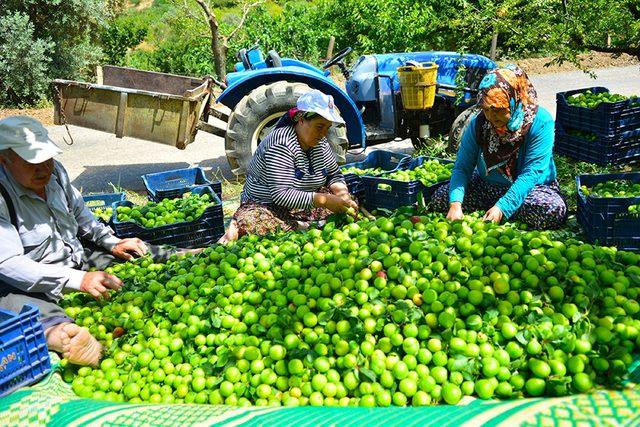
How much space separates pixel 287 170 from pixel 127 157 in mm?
6864

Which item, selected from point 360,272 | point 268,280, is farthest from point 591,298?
point 268,280

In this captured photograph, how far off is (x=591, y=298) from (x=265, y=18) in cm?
1689

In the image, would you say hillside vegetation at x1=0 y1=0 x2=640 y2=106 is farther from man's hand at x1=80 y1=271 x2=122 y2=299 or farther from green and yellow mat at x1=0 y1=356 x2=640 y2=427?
green and yellow mat at x1=0 y1=356 x2=640 y2=427

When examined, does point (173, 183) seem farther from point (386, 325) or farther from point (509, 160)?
point (386, 325)

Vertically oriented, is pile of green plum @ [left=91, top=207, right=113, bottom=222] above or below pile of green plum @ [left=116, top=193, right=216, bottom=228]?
below

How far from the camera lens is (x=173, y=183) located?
6777 mm

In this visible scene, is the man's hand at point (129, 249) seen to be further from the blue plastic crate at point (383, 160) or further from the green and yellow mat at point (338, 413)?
the blue plastic crate at point (383, 160)

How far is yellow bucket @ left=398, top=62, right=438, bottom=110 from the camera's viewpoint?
25.7 ft

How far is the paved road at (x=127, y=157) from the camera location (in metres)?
9.52

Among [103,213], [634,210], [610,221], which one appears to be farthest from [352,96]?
[634,210]

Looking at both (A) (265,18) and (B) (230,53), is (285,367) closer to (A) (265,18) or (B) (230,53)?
(B) (230,53)

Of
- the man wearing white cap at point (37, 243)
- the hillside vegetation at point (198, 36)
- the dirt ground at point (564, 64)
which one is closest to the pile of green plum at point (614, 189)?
the man wearing white cap at point (37, 243)

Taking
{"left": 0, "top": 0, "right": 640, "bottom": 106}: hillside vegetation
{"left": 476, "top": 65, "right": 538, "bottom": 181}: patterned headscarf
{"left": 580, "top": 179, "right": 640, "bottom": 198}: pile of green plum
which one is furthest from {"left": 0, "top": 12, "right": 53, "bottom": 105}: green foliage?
{"left": 580, "top": 179, "right": 640, "bottom": 198}: pile of green plum

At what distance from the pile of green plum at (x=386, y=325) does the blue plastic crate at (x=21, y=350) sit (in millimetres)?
247
